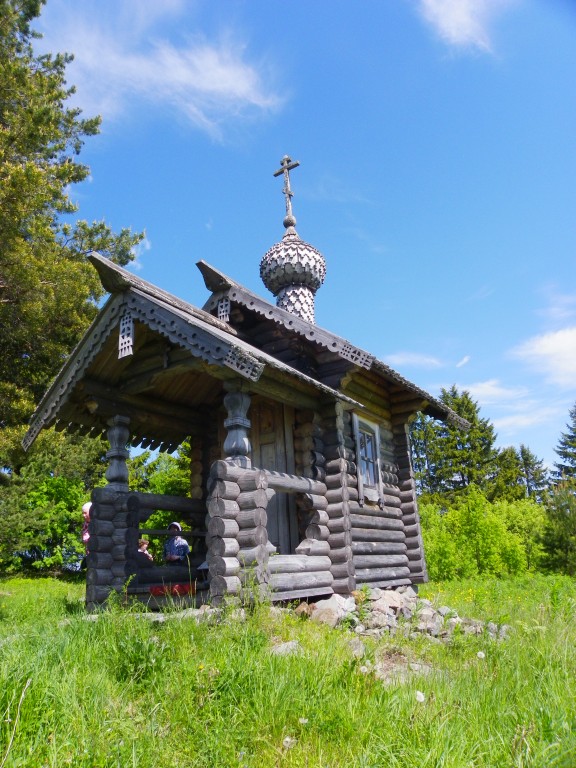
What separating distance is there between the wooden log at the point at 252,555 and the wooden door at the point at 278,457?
98.2 inches

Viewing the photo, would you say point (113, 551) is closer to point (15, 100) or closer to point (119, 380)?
point (119, 380)

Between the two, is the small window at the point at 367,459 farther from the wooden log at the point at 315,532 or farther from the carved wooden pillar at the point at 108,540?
the carved wooden pillar at the point at 108,540

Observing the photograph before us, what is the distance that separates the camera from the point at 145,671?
4219 millimetres

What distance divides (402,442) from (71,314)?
927cm

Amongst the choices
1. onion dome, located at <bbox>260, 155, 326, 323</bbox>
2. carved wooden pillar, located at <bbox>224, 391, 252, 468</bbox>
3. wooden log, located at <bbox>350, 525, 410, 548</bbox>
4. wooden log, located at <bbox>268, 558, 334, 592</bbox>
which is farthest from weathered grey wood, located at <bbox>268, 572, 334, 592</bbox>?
onion dome, located at <bbox>260, 155, 326, 323</bbox>

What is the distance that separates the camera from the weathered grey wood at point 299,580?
7328mm

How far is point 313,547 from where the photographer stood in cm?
841

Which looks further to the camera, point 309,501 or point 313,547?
point 309,501

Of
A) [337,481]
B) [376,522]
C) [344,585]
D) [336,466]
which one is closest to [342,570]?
[344,585]

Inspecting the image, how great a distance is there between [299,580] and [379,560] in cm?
279

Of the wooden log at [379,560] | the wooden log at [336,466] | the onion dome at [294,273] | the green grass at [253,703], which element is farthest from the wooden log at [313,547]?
the onion dome at [294,273]

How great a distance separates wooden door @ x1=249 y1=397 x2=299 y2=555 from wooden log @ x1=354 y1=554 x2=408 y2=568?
1.05 meters

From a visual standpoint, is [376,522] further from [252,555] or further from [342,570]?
[252,555]

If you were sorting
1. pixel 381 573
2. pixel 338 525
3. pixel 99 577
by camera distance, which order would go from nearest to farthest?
pixel 99 577 → pixel 338 525 → pixel 381 573
